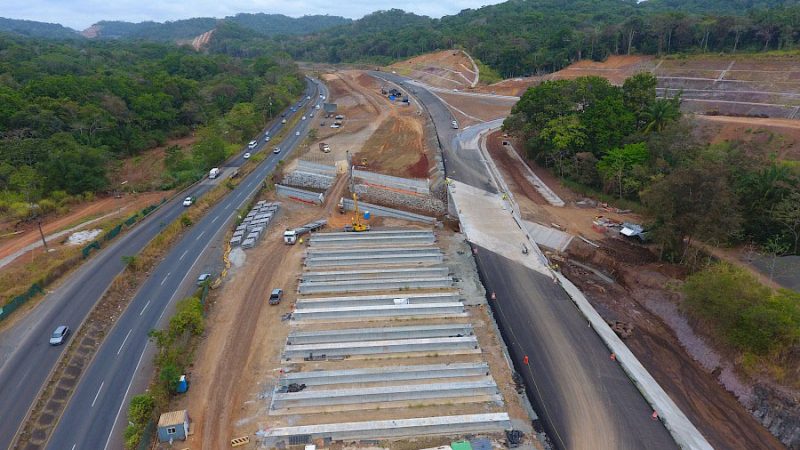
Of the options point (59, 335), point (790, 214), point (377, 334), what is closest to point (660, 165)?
point (790, 214)

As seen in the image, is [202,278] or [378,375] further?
[202,278]

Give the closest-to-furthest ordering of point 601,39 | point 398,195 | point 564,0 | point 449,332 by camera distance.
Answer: point 449,332 < point 398,195 < point 601,39 < point 564,0

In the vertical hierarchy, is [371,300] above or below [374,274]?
below

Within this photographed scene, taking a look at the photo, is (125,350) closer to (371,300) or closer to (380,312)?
(371,300)

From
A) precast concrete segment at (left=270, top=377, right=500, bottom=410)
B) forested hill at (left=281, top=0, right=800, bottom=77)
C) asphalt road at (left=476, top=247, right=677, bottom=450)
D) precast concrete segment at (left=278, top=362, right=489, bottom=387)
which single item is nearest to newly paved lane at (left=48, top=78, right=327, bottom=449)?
precast concrete segment at (left=270, top=377, right=500, bottom=410)

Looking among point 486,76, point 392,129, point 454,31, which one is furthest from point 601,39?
point 454,31

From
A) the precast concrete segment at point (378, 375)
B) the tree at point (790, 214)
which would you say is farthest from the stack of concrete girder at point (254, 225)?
the tree at point (790, 214)

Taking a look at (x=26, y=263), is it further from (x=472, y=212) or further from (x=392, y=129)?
(x=392, y=129)
